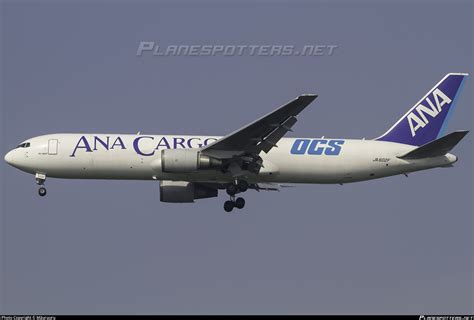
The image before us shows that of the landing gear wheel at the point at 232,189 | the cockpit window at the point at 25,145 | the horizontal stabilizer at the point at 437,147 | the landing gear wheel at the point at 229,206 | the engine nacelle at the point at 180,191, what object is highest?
the cockpit window at the point at 25,145

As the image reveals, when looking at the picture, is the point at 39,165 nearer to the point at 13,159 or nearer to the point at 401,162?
the point at 13,159

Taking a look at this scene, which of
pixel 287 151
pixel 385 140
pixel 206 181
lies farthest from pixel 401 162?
pixel 206 181

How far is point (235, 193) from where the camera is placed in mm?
51312

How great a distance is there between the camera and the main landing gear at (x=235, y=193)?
5084 cm

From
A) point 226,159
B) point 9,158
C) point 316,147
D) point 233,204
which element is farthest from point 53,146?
point 316,147

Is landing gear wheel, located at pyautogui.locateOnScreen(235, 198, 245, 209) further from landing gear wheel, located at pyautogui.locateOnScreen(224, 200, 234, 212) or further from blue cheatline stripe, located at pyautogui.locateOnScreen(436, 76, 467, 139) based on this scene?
blue cheatline stripe, located at pyautogui.locateOnScreen(436, 76, 467, 139)

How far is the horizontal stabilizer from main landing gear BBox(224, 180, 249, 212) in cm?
800

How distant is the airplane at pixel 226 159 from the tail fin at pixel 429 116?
6.5 inches

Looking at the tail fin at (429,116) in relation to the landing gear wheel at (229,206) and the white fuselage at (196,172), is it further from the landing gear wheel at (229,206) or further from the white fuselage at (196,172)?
the landing gear wheel at (229,206)

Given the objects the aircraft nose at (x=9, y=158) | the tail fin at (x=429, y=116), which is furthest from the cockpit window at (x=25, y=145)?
the tail fin at (x=429, y=116)

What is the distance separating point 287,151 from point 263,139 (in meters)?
2.21

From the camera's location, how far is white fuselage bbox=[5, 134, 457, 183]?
5044 cm

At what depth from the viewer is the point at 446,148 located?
164ft

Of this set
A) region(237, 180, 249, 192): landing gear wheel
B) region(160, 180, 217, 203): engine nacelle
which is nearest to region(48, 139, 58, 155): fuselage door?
region(160, 180, 217, 203): engine nacelle
